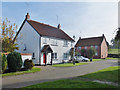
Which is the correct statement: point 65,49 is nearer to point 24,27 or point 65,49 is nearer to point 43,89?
point 24,27

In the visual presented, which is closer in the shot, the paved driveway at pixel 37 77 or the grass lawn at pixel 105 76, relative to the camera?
the paved driveway at pixel 37 77

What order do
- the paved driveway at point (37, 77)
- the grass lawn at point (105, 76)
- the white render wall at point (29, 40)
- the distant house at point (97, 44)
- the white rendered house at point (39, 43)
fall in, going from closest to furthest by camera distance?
1. the paved driveway at point (37, 77)
2. the grass lawn at point (105, 76)
3. the white rendered house at point (39, 43)
4. the white render wall at point (29, 40)
5. the distant house at point (97, 44)

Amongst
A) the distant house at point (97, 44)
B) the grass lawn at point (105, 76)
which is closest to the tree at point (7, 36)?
the grass lawn at point (105, 76)

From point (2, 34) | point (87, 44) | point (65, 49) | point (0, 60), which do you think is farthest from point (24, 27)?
point (87, 44)

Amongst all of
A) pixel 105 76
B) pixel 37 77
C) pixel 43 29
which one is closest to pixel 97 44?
pixel 43 29

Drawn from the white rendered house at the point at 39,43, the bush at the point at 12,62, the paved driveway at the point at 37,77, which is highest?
the white rendered house at the point at 39,43

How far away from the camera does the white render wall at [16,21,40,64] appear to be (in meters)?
A: 22.3

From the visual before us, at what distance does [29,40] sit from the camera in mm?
23484

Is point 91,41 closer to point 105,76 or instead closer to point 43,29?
point 43,29

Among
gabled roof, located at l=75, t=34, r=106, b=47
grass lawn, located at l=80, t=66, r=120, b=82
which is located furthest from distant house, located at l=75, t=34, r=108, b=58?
grass lawn, located at l=80, t=66, r=120, b=82

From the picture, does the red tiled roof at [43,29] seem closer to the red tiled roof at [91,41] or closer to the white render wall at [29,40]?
the white render wall at [29,40]

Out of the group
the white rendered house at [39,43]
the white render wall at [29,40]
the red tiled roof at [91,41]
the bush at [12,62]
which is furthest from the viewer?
the red tiled roof at [91,41]

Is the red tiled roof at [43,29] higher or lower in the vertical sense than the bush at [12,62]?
higher

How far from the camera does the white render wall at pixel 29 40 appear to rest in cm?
2230
